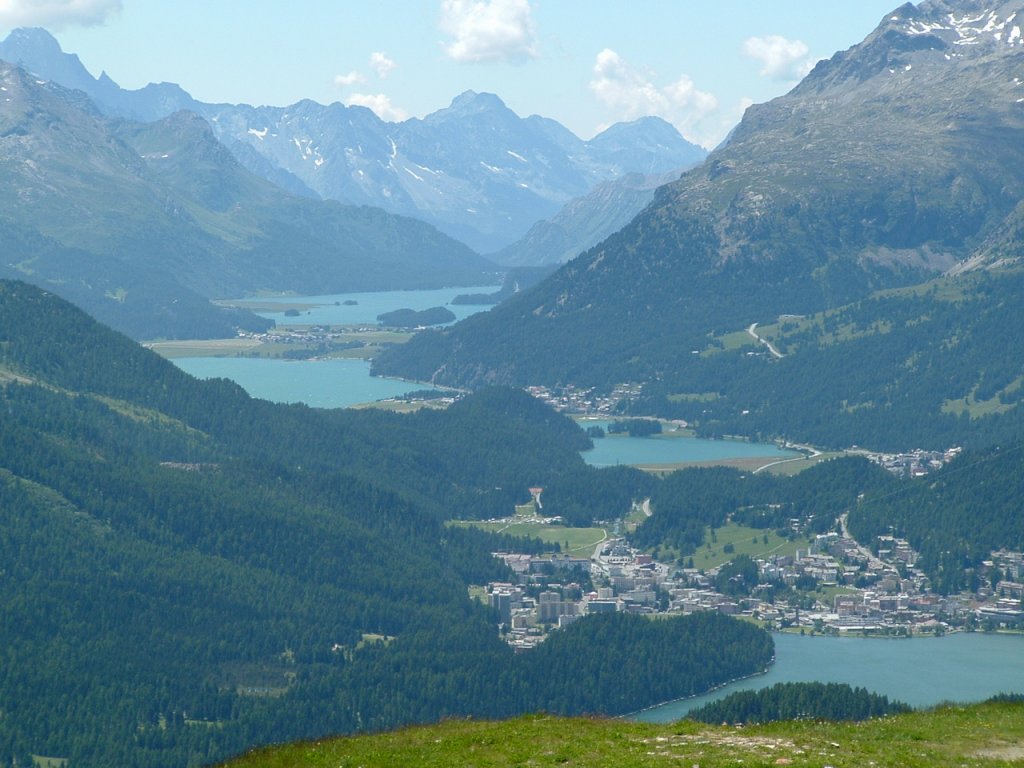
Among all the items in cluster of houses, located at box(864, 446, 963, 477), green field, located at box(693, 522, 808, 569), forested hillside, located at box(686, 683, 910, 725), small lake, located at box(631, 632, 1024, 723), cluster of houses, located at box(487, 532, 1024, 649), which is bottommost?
forested hillside, located at box(686, 683, 910, 725)

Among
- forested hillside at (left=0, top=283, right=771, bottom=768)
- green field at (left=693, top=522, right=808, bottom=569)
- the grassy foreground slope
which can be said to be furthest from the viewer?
green field at (left=693, top=522, right=808, bottom=569)

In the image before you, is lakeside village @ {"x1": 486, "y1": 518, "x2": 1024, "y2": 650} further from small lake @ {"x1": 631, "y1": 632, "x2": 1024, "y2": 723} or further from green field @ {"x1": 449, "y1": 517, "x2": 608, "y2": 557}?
green field @ {"x1": 449, "y1": 517, "x2": 608, "y2": 557}

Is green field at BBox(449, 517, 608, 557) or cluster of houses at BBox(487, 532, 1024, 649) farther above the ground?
green field at BBox(449, 517, 608, 557)

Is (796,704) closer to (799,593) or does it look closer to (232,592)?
(799,593)

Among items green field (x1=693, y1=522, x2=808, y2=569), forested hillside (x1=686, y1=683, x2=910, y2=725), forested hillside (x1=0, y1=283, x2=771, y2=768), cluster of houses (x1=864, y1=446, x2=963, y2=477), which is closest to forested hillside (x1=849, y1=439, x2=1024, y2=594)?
green field (x1=693, y1=522, x2=808, y2=569)

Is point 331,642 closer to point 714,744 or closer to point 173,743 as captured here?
point 173,743

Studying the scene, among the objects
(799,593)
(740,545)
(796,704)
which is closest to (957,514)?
(740,545)
